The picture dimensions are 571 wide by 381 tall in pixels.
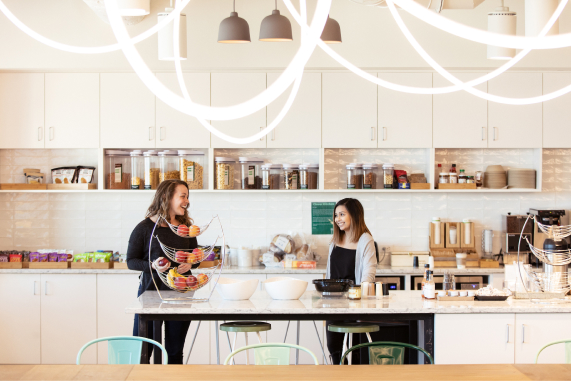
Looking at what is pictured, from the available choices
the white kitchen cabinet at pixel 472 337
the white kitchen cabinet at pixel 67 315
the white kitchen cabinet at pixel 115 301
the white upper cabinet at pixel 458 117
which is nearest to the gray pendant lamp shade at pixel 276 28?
Result: the white kitchen cabinet at pixel 472 337

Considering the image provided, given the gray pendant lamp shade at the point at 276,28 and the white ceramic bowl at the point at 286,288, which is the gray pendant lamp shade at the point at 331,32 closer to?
the gray pendant lamp shade at the point at 276,28

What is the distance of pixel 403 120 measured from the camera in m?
5.47

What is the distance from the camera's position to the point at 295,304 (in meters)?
3.52

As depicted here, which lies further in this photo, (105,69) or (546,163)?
(546,163)

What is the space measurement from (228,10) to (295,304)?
9.67 feet

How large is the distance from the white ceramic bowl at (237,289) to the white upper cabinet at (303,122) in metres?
2.05

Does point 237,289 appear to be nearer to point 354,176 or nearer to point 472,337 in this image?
point 472,337

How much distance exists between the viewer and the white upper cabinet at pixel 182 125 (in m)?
5.44

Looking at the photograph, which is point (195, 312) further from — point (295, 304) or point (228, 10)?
point (228, 10)

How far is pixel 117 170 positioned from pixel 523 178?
3.82 m

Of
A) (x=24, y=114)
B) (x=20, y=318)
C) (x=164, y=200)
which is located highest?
(x=24, y=114)

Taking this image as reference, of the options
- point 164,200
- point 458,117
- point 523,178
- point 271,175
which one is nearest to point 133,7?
point 164,200

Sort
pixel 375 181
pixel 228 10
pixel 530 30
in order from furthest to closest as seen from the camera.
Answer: pixel 375 181, pixel 228 10, pixel 530 30

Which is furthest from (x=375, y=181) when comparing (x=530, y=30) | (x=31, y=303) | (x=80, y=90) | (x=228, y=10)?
(x=31, y=303)
